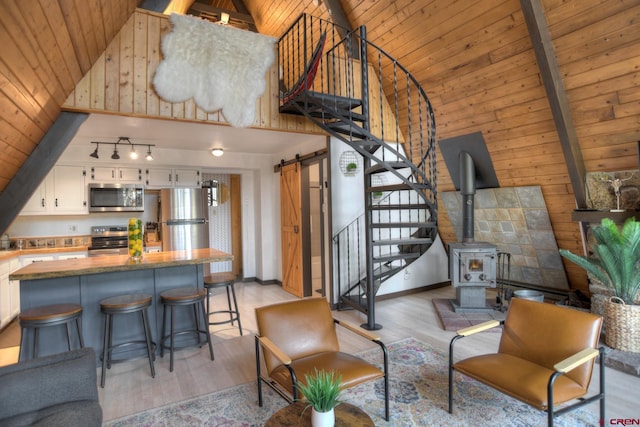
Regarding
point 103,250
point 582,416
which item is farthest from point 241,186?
point 582,416

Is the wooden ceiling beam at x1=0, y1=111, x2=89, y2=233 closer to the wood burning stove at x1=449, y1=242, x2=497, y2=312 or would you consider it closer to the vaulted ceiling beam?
the vaulted ceiling beam

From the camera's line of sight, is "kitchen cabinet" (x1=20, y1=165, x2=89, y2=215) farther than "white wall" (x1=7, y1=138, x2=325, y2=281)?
No

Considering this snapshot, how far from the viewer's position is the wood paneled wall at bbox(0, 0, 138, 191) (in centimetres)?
181

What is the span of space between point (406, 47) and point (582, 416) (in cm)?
418

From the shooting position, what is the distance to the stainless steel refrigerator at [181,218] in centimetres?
590

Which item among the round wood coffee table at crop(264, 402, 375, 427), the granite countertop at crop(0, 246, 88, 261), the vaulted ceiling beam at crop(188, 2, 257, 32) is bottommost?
the round wood coffee table at crop(264, 402, 375, 427)

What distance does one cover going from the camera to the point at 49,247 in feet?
18.0

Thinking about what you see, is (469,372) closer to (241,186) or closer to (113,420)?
(113,420)

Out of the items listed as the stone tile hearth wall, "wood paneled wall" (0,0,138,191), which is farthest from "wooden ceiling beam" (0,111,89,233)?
the stone tile hearth wall

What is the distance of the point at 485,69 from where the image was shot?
3.98m

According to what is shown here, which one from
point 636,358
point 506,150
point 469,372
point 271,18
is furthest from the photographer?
point 271,18

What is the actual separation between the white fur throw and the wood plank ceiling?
0.52 m

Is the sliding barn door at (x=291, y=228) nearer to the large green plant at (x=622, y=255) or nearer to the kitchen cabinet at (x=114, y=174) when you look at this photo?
the kitchen cabinet at (x=114, y=174)

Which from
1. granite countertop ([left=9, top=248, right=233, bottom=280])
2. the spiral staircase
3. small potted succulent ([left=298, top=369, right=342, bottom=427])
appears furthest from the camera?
the spiral staircase
